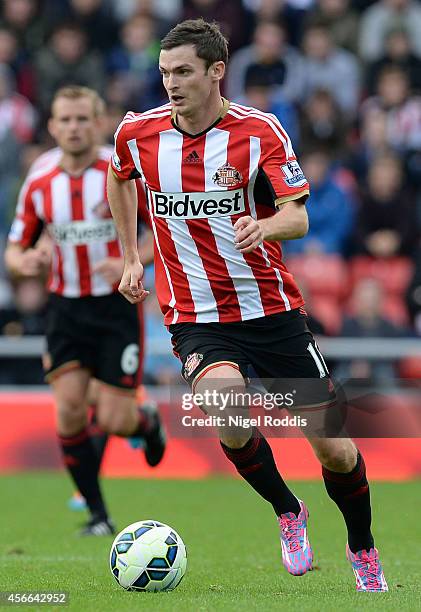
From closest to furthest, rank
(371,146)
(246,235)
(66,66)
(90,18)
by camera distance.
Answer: (246,235) < (371,146) < (66,66) < (90,18)

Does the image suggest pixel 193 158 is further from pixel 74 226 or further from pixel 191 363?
pixel 74 226

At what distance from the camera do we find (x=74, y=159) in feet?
27.3

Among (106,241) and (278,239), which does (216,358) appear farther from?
(106,241)

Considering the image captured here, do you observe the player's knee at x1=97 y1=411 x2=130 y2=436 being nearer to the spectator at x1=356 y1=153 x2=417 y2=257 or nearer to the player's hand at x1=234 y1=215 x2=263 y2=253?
the player's hand at x1=234 y1=215 x2=263 y2=253

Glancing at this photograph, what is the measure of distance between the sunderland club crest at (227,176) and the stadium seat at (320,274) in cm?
716

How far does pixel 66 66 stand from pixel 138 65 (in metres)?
0.94

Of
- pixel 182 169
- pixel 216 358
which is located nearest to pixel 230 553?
pixel 216 358

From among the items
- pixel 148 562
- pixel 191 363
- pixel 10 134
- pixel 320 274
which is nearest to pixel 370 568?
pixel 148 562

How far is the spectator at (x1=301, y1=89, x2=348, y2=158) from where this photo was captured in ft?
45.9

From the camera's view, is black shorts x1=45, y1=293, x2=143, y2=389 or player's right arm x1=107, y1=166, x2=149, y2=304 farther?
black shorts x1=45, y1=293, x2=143, y2=389

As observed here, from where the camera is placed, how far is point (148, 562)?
5.48 m

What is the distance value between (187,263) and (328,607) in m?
1.77

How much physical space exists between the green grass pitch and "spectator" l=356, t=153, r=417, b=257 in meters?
3.10

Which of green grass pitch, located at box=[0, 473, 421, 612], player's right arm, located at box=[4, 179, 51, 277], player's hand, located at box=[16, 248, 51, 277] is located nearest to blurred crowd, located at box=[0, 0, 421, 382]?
green grass pitch, located at box=[0, 473, 421, 612]
